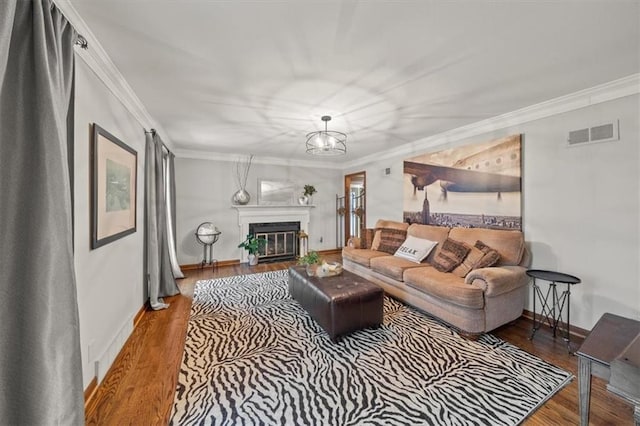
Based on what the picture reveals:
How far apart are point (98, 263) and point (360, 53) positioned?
2.56 metres

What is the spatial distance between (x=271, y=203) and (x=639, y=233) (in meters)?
5.26

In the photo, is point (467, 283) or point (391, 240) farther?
point (391, 240)

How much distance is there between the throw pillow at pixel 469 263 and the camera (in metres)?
2.77

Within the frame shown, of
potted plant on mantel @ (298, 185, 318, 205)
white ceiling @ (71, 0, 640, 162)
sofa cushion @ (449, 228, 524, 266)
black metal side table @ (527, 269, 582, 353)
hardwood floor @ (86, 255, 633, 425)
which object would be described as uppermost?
white ceiling @ (71, 0, 640, 162)

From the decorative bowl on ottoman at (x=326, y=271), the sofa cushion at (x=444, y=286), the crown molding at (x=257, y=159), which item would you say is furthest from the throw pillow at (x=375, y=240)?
the crown molding at (x=257, y=159)

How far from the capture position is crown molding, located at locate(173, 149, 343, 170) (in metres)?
4.91

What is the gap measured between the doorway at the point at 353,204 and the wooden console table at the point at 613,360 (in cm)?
455

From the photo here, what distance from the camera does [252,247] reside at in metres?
5.05

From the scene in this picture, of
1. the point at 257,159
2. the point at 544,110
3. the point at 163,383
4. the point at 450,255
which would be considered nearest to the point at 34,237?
the point at 163,383

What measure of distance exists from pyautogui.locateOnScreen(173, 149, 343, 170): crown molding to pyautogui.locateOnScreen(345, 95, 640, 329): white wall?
392 centimetres

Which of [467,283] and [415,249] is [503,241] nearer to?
[467,283]

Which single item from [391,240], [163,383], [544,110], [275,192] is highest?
[544,110]

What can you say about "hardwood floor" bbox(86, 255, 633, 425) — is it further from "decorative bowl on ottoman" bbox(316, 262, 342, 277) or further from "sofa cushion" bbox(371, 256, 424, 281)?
"decorative bowl on ottoman" bbox(316, 262, 342, 277)

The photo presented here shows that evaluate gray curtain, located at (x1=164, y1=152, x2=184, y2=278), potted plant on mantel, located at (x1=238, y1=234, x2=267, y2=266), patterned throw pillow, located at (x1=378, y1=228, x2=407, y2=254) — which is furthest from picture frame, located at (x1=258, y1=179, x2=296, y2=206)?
patterned throw pillow, located at (x1=378, y1=228, x2=407, y2=254)
